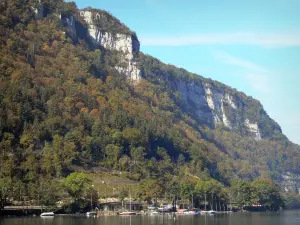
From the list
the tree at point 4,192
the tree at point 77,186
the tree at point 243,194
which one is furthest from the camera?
the tree at point 243,194

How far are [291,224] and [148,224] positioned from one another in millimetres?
33837

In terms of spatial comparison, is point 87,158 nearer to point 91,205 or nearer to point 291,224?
point 91,205

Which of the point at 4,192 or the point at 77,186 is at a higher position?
the point at 77,186

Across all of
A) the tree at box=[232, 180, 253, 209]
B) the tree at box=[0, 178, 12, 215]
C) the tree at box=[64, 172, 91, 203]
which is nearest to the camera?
the tree at box=[0, 178, 12, 215]

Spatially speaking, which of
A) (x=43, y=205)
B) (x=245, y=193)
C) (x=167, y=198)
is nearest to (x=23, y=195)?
(x=43, y=205)

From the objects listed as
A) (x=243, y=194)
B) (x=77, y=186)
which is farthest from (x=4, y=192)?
(x=243, y=194)

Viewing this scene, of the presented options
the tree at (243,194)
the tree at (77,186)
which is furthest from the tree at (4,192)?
the tree at (243,194)

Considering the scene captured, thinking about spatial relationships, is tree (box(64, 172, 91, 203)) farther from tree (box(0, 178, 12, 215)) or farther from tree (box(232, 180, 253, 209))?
tree (box(232, 180, 253, 209))

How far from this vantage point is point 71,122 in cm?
18775

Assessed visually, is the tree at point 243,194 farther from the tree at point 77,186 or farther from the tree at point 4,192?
the tree at point 4,192

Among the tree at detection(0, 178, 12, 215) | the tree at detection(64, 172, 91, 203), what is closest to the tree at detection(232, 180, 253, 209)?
the tree at detection(64, 172, 91, 203)

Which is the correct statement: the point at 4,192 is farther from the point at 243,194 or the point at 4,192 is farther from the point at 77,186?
the point at 243,194

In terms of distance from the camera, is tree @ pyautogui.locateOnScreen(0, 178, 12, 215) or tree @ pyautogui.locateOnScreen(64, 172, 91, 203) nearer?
tree @ pyautogui.locateOnScreen(0, 178, 12, 215)

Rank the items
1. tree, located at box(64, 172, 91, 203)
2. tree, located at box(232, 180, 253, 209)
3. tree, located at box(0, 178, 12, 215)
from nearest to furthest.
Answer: tree, located at box(0, 178, 12, 215), tree, located at box(64, 172, 91, 203), tree, located at box(232, 180, 253, 209)
